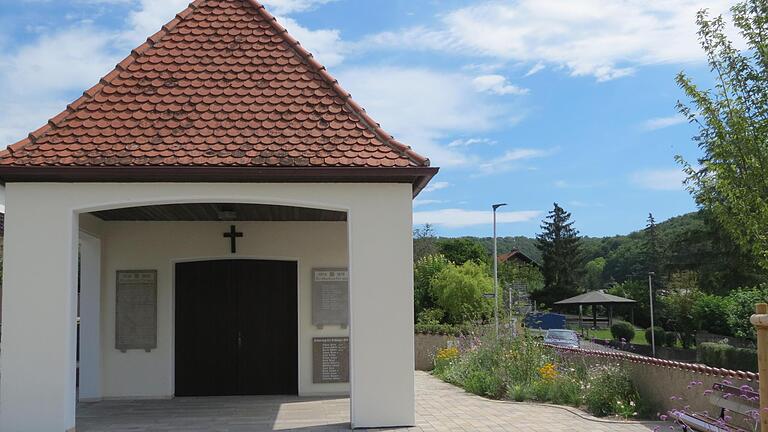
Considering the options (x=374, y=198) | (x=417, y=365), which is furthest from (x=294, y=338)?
(x=417, y=365)

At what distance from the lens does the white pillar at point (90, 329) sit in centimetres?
1386

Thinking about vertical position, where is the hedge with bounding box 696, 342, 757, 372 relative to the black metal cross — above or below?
below

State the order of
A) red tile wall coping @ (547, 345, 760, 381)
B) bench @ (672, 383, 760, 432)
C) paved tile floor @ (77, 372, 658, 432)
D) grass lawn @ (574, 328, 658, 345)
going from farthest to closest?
1. grass lawn @ (574, 328, 658, 345)
2. paved tile floor @ (77, 372, 658, 432)
3. red tile wall coping @ (547, 345, 760, 381)
4. bench @ (672, 383, 760, 432)

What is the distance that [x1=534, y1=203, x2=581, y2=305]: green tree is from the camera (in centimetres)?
7850

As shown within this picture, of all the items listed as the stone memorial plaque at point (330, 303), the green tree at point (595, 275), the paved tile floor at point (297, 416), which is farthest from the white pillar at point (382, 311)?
the green tree at point (595, 275)

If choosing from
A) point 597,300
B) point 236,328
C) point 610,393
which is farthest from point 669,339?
point 236,328

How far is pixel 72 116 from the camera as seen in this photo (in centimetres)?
1100

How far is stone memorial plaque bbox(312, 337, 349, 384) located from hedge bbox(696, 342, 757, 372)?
1362 centimetres

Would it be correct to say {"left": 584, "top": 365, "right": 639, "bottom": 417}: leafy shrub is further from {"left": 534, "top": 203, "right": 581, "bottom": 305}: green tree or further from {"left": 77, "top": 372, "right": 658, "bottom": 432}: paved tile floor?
{"left": 534, "top": 203, "right": 581, "bottom": 305}: green tree

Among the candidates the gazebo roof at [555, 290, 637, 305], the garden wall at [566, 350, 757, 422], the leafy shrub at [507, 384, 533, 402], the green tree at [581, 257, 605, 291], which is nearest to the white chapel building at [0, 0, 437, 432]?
the leafy shrub at [507, 384, 533, 402]

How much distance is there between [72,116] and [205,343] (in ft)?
17.6

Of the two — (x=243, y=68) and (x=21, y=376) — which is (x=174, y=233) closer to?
(x=243, y=68)

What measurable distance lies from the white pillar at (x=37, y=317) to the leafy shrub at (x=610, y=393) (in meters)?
7.72

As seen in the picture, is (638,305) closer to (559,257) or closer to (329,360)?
(559,257)
